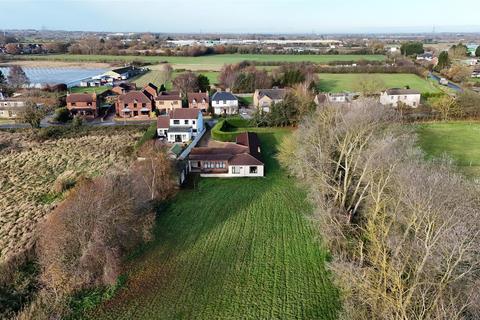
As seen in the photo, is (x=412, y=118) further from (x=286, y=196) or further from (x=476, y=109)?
(x=286, y=196)

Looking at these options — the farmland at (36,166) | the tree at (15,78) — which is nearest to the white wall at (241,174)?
the farmland at (36,166)

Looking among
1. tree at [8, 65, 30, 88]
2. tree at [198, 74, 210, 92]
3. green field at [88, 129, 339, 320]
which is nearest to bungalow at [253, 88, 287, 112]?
tree at [198, 74, 210, 92]

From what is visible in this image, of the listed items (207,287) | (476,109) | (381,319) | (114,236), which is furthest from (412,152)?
(476,109)

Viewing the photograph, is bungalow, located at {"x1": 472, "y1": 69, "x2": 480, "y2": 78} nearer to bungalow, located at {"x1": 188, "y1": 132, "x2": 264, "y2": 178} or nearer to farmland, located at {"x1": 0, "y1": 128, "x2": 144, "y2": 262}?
bungalow, located at {"x1": 188, "y1": 132, "x2": 264, "y2": 178}

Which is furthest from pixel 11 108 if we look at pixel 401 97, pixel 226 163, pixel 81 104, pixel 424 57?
pixel 424 57

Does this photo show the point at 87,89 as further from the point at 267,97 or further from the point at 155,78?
the point at 267,97

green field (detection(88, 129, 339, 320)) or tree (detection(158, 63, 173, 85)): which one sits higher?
tree (detection(158, 63, 173, 85))

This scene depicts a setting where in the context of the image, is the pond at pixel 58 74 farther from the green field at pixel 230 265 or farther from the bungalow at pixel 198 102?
the green field at pixel 230 265
